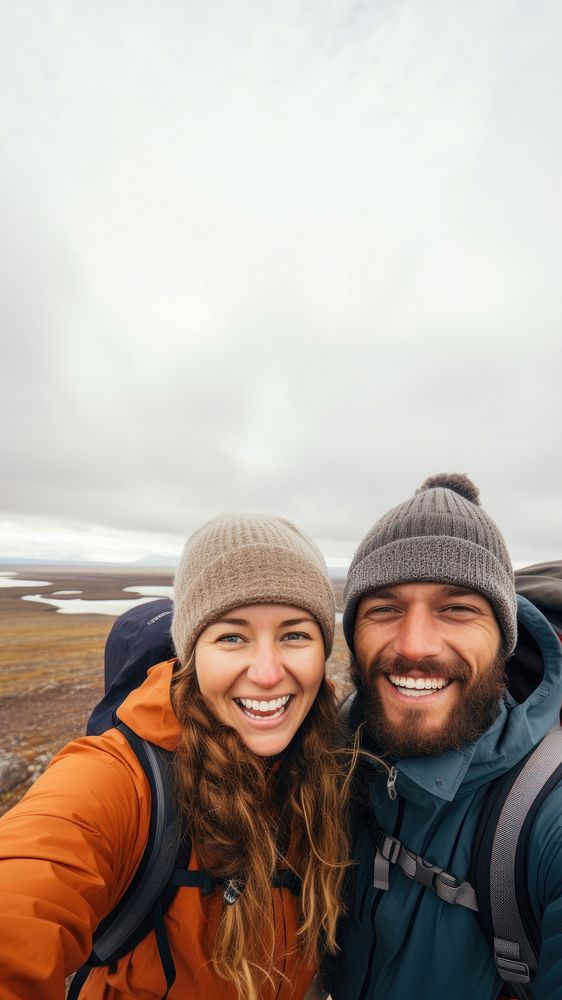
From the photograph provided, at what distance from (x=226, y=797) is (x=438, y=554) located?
77.0 inches

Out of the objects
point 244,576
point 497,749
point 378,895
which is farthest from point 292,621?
point 378,895

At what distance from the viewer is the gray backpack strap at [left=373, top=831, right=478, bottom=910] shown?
1.96 meters

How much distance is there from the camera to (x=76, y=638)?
1928cm

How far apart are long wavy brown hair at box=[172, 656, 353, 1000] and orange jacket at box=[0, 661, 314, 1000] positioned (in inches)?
5.1

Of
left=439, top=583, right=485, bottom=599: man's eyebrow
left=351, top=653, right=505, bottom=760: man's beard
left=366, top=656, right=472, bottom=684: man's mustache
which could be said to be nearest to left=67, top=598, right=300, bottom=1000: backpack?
left=351, top=653, right=505, bottom=760: man's beard

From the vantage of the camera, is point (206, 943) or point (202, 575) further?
point (202, 575)

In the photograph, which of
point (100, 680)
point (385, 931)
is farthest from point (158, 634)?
point (100, 680)

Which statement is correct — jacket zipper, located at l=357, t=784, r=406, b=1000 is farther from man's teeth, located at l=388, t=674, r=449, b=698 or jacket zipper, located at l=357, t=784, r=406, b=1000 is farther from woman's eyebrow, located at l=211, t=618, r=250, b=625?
woman's eyebrow, located at l=211, t=618, r=250, b=625

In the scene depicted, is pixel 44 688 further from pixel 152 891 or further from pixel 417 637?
pixel 417 637

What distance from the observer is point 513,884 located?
72.9 inches

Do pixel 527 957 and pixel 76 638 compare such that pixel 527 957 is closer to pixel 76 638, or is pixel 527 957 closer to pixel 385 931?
pixel 385 931

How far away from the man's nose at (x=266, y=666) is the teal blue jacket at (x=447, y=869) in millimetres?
959

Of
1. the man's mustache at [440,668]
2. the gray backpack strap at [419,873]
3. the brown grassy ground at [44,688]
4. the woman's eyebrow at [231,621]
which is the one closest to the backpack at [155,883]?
the gray backpack strap at [419,873]

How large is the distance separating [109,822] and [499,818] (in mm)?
1970
